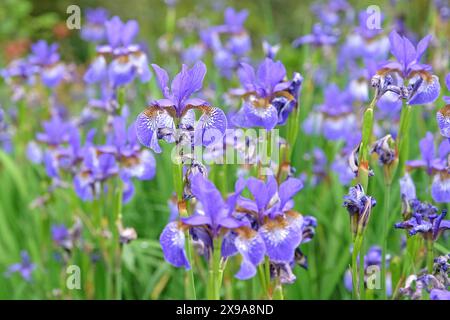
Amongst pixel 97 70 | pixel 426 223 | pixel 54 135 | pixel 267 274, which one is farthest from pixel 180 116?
pixel 54 135

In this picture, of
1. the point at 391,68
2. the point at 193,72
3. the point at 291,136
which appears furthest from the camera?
the point at 291,136

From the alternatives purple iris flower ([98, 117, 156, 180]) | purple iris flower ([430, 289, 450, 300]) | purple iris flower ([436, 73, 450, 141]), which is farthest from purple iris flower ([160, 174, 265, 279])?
purple iris flower ([98, 117, 156, 180])

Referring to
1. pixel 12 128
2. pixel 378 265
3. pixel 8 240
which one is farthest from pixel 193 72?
pixel 12 128

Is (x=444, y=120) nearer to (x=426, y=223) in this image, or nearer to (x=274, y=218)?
(x=426, y=223)

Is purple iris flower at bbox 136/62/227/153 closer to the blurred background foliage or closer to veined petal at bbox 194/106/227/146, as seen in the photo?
veined petal at bbox 194/106/227/146
